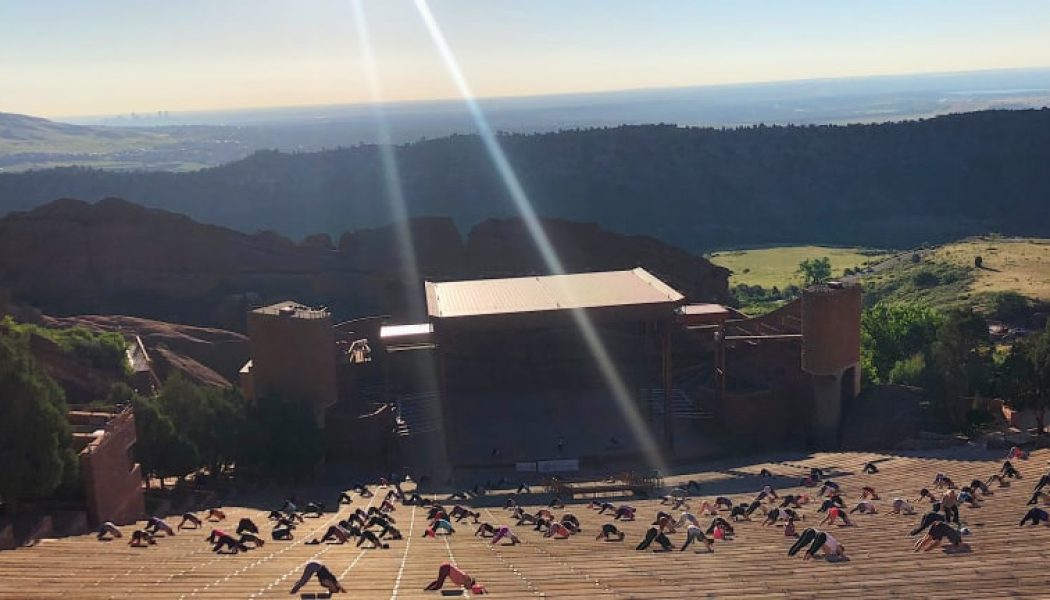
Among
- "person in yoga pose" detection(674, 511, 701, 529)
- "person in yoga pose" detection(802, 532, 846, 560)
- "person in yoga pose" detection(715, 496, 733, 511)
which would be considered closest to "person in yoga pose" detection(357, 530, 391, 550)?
"person in yoga pose" detection(674, 511, 701, 529)

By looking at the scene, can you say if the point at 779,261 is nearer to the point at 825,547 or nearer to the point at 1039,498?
the point at 1039,498

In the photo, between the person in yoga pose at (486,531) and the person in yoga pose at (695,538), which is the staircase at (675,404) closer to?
the person in yoga pose at (486,531)

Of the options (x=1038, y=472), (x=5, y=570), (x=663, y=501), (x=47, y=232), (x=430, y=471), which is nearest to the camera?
(x=5, y=570)

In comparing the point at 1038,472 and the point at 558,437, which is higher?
the point at 1038,472

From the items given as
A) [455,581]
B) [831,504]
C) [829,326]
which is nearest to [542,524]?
[831,504]

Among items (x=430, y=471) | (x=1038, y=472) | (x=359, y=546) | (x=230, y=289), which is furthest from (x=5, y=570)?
(x=230, y=289)

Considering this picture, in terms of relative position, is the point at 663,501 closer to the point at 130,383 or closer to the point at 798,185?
the point at 130,383
